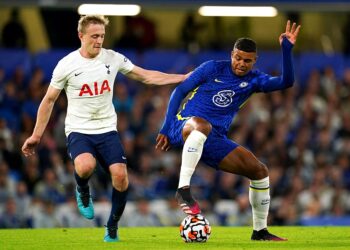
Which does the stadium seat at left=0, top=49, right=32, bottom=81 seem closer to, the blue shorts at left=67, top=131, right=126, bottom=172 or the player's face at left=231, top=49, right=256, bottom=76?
the blue shorts at left=67, top=131, right=126, bottom=172

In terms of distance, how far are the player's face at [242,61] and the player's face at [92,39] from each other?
1.50 meters

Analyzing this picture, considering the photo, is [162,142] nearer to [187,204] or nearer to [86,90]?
[187,204]

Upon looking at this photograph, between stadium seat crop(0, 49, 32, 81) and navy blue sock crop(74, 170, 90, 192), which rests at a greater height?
navy blue sock crop(74, 170, 90, 192)

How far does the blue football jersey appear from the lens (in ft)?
39.0

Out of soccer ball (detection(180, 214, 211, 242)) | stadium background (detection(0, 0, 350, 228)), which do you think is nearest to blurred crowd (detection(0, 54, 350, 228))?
stadium background (detection(0, 0, 350, 228))

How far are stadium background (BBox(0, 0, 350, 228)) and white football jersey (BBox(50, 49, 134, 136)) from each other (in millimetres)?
6390

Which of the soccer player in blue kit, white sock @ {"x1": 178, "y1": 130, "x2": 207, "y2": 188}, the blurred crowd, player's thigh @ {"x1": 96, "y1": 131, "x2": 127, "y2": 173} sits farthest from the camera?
the blurred crowd

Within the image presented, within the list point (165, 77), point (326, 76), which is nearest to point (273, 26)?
point (326, 76)

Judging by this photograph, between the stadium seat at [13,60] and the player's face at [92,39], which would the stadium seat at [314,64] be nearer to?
the stadium seat at [13,60]

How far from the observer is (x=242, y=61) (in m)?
11.7

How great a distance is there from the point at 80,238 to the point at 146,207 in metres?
5.78

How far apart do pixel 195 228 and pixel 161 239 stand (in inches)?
45.9

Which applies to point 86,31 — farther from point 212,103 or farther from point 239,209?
point 239,209

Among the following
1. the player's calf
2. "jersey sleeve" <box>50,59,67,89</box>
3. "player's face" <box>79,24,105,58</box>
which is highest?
"player's face" <box>79,24,105,58</box>
